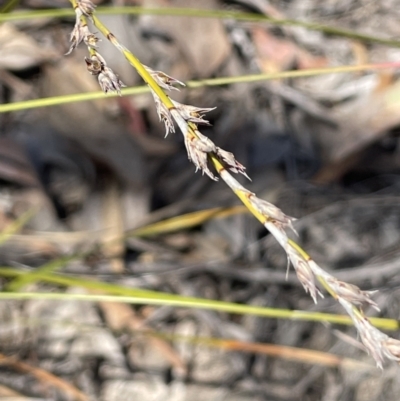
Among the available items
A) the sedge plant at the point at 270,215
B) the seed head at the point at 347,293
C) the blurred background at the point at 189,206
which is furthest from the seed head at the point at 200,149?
the blurred background at the point at 189,206

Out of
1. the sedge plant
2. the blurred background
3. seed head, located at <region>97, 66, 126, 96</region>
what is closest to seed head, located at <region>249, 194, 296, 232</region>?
the sedge plant

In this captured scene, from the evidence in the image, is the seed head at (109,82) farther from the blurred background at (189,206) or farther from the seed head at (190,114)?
the blurred background at (189,206)

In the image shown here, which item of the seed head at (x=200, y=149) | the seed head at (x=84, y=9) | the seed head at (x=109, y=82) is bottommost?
the seed head at (x=200, y=149)

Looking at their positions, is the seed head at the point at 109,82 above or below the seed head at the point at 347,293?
above

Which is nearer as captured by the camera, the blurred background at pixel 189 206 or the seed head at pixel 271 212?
the seed head at pixel 271 212

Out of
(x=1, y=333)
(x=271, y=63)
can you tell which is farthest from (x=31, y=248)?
(x=271, y=63)

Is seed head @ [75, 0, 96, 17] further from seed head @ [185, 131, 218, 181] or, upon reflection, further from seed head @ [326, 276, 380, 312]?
seed head @ [326, 276, 380, 312]

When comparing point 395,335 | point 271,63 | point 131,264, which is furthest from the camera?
point 271,63

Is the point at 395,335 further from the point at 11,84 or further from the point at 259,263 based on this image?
the point at 11,84

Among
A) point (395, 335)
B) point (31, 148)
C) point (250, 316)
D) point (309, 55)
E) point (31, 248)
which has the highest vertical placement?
point (309, 55)
